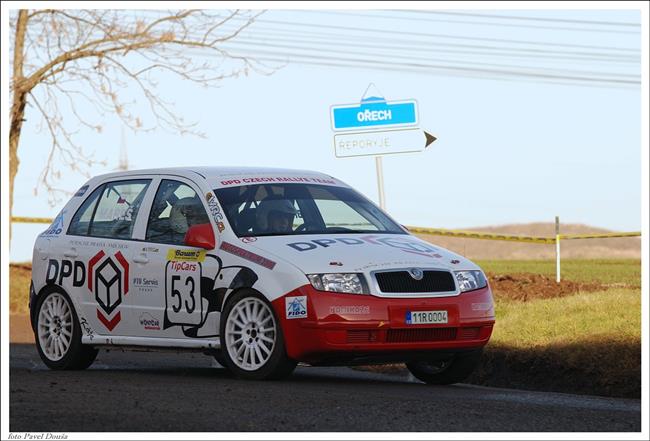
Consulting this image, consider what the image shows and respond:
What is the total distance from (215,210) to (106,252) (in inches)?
52.3

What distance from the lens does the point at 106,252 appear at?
40.2 feet

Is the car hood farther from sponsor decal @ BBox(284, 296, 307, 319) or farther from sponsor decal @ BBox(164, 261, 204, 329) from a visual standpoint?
sponsor decal @ BBox(164, 261, 204, 329)

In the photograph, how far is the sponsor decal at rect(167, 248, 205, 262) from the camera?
11383mm

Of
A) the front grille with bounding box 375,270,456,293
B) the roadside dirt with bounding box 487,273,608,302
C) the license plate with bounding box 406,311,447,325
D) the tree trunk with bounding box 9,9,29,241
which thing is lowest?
the roadside dirt with bounding box 487,273,608,302

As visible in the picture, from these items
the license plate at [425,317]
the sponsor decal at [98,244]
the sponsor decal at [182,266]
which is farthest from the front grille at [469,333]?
the sponsor decal at [98,244]

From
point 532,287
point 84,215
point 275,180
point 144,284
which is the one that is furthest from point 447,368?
point 532,287

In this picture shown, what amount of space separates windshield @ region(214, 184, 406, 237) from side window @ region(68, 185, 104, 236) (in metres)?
1.68

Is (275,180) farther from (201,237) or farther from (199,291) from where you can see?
(199,291)

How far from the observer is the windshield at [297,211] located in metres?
11.5

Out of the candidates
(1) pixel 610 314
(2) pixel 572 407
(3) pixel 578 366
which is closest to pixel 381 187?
(1) pixel 610 314

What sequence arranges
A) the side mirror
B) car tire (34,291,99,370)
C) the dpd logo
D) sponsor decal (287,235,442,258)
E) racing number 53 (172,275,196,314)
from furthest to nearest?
car tire (34,291,99,370) → the dpd logo → racing number 53 (172,275,196,314) → the side mirror → sponsor decal (287,235,442,258)

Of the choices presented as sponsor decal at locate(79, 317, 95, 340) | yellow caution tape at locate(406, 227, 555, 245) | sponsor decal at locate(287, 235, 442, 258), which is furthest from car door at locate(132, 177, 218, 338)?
yellow caution tape at locate(406, 227, 555, 245)

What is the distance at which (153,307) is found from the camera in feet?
38.5

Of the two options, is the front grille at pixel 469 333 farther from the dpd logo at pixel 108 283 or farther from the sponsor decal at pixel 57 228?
the sponsor decal at pixel 57 228
